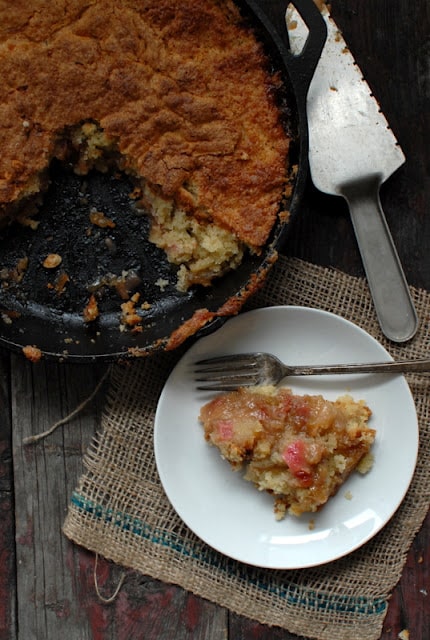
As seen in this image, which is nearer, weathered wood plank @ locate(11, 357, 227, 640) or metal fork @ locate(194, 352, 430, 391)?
metal fork @ locate(194, 352, 430, 391)

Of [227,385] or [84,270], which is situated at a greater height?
[84,270]

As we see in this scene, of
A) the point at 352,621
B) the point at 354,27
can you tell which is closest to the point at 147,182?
the point at 354,27

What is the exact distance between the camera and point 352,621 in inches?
88.8

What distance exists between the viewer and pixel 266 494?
2.21 m

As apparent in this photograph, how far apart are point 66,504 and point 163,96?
4.26ft

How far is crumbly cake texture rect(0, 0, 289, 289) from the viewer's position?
1970 millimetres

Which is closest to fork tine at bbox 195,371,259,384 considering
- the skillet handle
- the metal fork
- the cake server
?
the metal fork

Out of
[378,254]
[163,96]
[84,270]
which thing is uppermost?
[163,96]

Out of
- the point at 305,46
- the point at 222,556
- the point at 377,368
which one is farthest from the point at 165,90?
the point at 222,556

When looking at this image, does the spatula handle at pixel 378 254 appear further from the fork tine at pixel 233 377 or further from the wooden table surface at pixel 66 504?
the fork tine at pixel 233 377

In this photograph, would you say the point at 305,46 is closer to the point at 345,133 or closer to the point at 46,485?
the point at 345,133

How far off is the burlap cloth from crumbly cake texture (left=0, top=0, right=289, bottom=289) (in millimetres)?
353

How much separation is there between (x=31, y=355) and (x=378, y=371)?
1014mm

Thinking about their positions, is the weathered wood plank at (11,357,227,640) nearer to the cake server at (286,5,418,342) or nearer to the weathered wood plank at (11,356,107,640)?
the weathered wood plank at (11,356,107,640)
